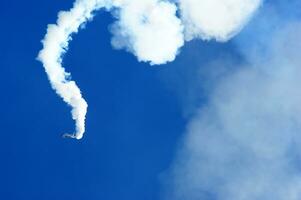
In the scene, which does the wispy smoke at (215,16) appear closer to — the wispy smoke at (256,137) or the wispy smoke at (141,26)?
the wispy smoke at (141,26)

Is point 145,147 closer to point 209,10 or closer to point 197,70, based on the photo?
point 197,70

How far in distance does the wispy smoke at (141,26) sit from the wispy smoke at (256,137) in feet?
7.57

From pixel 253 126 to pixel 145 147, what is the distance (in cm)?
586

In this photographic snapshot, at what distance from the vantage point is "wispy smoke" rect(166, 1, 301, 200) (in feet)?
126

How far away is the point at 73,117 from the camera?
37.1 m

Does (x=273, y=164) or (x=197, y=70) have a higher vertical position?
(x=197, y=70)

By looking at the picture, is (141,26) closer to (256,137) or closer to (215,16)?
(215,16)

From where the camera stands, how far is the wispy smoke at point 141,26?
1433 inches

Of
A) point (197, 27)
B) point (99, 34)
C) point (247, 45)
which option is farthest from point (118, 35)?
point (247, 45)

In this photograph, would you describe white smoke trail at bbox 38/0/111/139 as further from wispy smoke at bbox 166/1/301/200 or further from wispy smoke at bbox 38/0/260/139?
wispy smoke at bbox 166/1/301/200

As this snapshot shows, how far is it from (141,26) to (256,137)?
8.55 meters

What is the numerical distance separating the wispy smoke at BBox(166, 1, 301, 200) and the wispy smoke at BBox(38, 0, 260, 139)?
231 cm

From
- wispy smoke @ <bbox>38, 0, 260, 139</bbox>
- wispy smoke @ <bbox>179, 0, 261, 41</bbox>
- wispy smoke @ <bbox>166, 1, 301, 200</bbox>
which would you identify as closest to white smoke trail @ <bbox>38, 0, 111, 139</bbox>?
wispy smoke @ <bbox>38, 0, 260, 139</bbox>

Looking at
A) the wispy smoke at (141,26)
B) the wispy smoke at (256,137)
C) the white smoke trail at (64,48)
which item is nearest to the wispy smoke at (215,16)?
the wispy smoke at (141,26)
